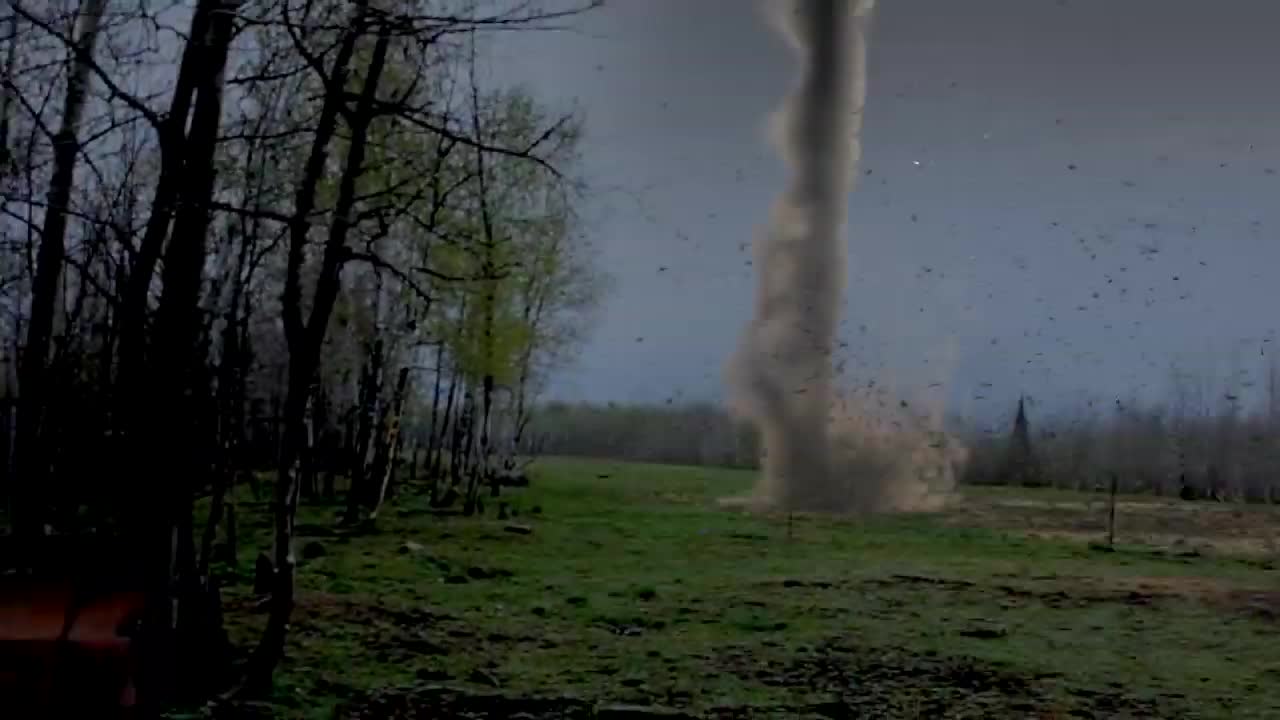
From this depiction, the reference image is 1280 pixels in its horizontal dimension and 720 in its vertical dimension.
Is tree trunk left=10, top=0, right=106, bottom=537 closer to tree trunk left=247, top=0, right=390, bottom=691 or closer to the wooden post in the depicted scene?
tree trunk left=247, top=0, right=390, bottom=691

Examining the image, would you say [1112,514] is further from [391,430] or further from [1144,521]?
[391,430]

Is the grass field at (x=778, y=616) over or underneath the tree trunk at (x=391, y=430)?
underneath

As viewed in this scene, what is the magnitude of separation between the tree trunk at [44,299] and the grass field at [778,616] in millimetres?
1882

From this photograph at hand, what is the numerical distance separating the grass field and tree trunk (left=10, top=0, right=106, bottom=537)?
1.88 meters

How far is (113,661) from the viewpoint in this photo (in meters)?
4.73

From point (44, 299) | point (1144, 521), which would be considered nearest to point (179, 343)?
point (44, 299)

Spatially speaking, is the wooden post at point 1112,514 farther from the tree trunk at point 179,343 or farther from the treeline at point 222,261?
the tree trunk at point 179,343

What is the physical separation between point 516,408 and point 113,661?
18413mm

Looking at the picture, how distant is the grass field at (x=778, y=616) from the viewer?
8.52 metres

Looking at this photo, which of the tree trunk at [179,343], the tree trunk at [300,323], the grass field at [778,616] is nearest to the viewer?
the tree trunk at [179,343]

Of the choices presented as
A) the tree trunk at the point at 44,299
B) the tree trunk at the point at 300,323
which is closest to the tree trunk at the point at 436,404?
the tree trunk at the point at 44,299

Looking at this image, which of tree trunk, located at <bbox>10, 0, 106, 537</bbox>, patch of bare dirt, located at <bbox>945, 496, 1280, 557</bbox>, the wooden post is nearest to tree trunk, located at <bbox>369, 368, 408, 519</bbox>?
tree trunk, located at <bbox>10, 0, 106, 537</bbox>

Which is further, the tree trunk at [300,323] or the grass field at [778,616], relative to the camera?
the grass field at [778,616]

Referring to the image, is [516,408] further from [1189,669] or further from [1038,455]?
[1189,669]
